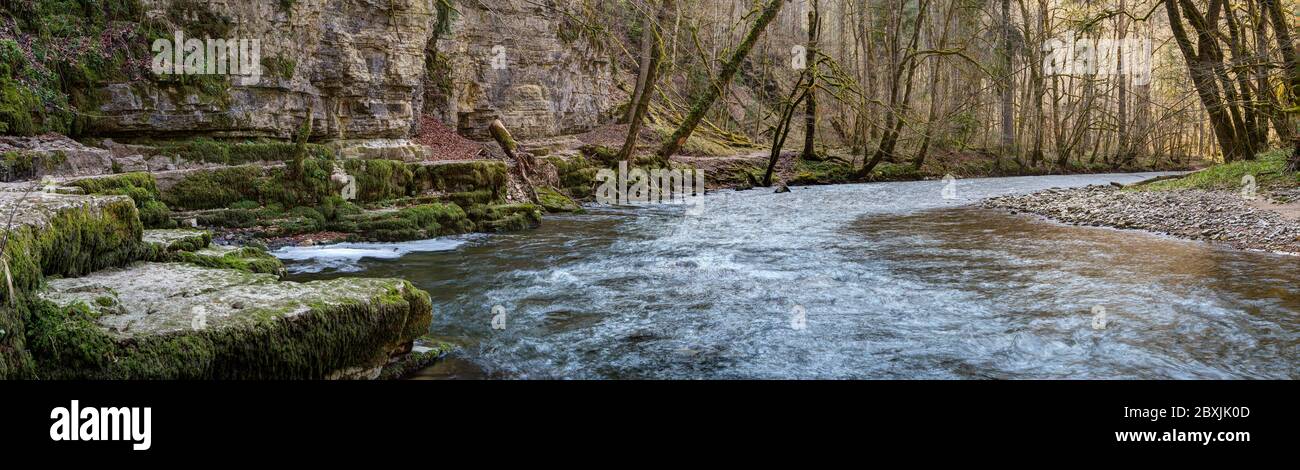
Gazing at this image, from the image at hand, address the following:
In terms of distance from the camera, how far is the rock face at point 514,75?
23.5 meters

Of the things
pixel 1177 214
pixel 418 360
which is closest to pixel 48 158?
pixel 418 360

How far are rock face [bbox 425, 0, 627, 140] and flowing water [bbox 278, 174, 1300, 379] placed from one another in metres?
11.0

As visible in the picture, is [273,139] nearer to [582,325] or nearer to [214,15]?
[214,15]

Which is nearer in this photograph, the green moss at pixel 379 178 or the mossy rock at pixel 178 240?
the mossy rock at pixel 178 240

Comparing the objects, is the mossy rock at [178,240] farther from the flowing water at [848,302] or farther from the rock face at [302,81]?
the rock face at [302,81]

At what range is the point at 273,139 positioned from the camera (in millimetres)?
16109

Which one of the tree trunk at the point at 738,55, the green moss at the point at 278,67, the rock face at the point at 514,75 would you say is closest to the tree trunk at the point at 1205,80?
the tree trunk at the point at 738,55

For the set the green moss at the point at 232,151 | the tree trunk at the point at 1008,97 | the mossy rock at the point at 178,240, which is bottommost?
the mossy rock at the point at 178,240

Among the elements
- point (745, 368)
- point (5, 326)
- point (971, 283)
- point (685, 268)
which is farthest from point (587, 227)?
point (5, 326)

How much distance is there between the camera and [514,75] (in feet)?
82.6

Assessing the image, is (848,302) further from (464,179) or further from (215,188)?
(464,179)

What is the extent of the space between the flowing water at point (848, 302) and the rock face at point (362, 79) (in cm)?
345

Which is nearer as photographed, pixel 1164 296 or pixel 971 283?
pixel 1164 296

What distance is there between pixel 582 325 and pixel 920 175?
26630 millimetres
